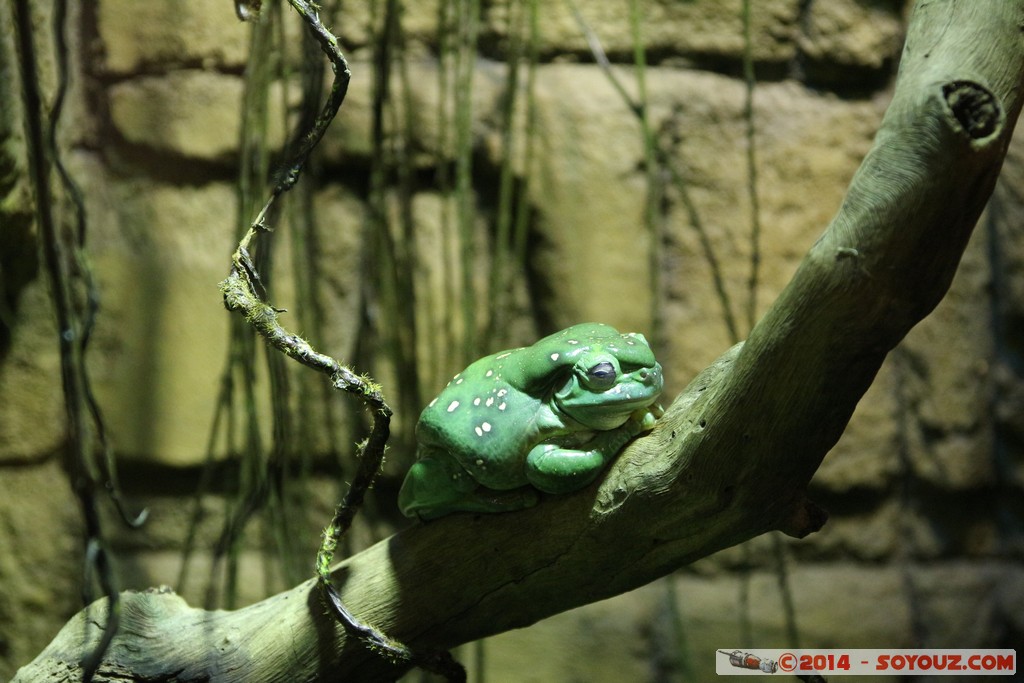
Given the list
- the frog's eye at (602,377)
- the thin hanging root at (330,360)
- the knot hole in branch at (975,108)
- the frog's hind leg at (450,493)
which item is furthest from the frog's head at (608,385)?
the knot hole in branch at (975,108)

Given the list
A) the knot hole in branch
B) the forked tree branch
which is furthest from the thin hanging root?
the knot hole in branch

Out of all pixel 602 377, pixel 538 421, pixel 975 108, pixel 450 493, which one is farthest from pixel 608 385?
pixel 975 108

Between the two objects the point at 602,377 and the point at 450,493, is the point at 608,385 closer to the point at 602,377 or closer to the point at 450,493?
the point at 602,377

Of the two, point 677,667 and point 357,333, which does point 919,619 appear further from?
point 357,333

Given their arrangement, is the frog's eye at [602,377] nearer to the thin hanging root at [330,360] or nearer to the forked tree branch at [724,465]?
the forked tree branch at [724,465]

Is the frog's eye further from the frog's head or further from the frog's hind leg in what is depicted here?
the frog's hind leg

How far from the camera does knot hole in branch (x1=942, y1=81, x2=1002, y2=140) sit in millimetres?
824

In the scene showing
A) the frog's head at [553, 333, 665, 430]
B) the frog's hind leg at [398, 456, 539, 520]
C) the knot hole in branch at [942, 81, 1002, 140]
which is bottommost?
the frog's hind leg at [398, 456, 539, 520]

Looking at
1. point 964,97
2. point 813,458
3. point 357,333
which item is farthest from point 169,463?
point 964,97

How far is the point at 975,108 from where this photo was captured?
2.72 feet

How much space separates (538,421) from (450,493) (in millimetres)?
170

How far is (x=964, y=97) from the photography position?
0.83 metres

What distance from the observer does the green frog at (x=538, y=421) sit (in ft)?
3.84

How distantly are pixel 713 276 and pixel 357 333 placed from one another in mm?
826
